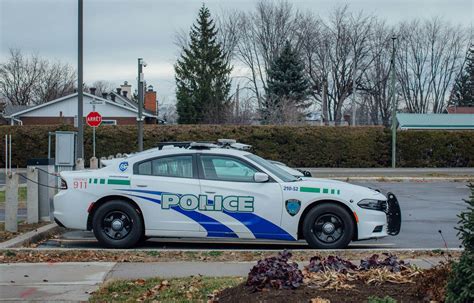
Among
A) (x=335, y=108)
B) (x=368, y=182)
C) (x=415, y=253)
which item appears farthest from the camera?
(x=335, y=108)

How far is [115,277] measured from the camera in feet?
23.9

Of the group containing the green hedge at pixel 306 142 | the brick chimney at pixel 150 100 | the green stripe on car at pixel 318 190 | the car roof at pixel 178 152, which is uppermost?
the brick chimney at pixel 150 100

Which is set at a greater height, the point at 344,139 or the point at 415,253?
the point at 344,139

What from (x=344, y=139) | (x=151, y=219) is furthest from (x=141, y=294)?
(x=344, y=139)

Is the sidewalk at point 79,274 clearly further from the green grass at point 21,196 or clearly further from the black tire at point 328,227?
the green grass at point 21,196

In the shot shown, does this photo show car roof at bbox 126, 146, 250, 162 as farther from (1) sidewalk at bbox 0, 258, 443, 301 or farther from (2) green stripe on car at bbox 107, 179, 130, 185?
(1) sidewalk at bbox 0, 258, 443, 301

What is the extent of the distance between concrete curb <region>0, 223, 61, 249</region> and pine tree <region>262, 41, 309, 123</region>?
46.0 metres

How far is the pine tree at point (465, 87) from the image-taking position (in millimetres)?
73812

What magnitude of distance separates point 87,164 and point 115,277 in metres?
27.3

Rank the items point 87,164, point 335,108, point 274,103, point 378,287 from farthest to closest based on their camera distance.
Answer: point 335,108 < point 274,103 < point 87,164 < point 378,287

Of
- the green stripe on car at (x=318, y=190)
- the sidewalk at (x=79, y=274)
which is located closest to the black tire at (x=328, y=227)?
the green stripe on car at (x=318, y=190)

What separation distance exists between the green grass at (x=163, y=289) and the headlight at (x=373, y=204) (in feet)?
9.96

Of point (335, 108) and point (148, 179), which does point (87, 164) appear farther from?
point (335, 108)

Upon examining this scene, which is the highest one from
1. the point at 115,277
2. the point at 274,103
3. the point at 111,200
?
the point at 274,103
